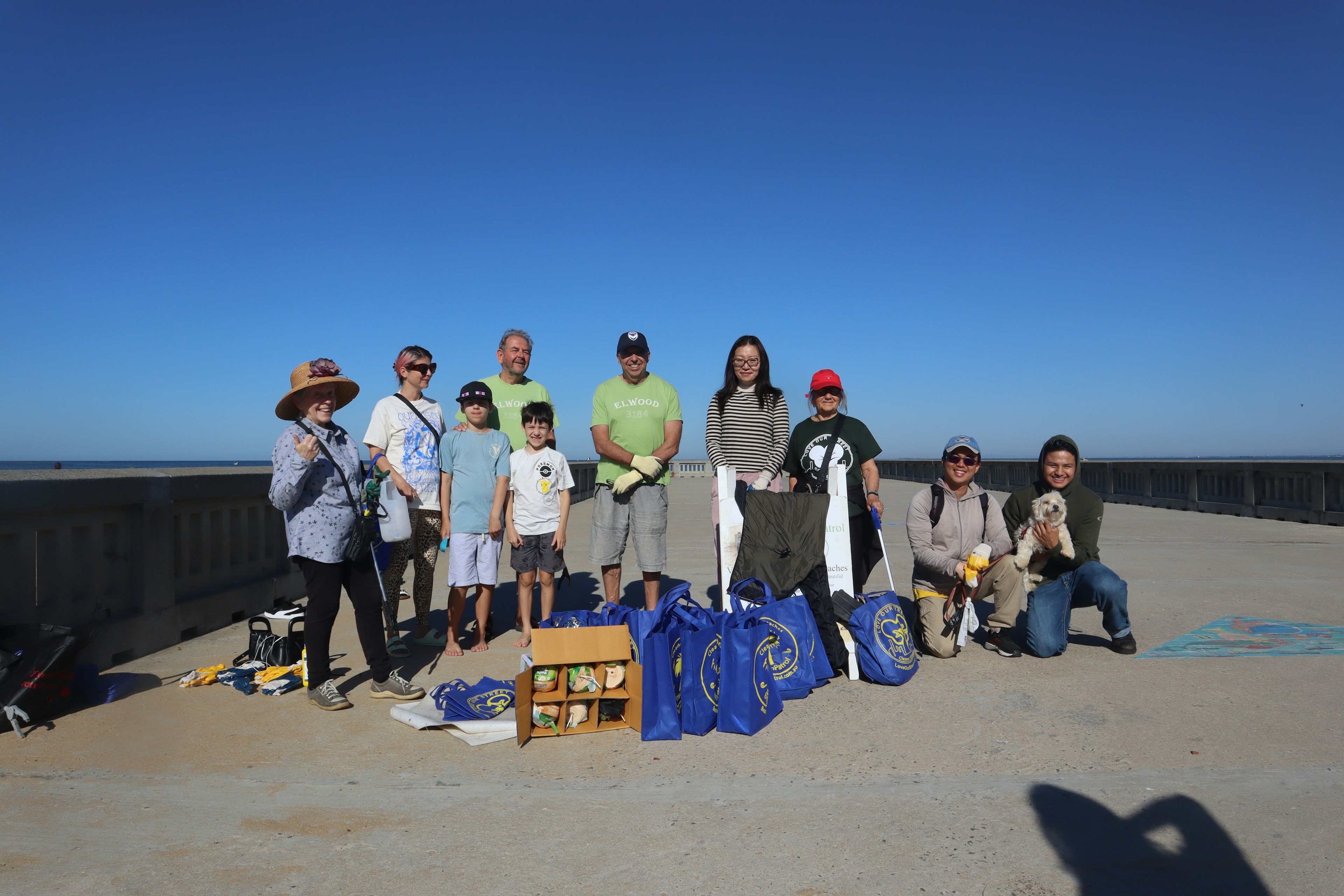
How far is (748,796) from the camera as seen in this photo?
126 inches

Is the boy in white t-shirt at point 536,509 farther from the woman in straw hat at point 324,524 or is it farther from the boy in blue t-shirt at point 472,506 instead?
the woman in straw hat at point 324,524

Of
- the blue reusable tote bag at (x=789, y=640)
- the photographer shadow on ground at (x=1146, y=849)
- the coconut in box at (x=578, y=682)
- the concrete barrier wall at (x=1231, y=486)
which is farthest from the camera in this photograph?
the concrete barrier wall at (x=1231, y=486)

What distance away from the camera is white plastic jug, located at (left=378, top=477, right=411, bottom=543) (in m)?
5.31

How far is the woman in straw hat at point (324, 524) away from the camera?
4355 millimetres

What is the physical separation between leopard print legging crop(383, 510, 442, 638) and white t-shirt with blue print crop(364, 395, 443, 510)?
0.11 meters

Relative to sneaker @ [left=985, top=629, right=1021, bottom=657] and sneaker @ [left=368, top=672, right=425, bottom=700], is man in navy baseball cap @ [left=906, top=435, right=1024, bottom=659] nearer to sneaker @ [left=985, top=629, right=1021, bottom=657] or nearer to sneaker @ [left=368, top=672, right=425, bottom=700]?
sneaker @ [left=985, top=629, right=1021, bottom=657]

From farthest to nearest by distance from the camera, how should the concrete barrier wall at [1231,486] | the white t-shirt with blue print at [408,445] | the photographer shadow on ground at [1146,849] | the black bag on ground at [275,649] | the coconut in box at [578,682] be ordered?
the concrete barrier wall at [1231,486]
the white t-shirt with blue print at [408,445]
the black bag on ground at [275,649]
the coconut in box at [578,682]
the photographer shadow on ground at [1146,849]

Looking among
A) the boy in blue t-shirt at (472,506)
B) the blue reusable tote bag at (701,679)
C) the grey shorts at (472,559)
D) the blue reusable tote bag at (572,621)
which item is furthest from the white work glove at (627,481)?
the blue reusable tote bag at (701,679)

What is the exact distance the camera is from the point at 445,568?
9703 mm

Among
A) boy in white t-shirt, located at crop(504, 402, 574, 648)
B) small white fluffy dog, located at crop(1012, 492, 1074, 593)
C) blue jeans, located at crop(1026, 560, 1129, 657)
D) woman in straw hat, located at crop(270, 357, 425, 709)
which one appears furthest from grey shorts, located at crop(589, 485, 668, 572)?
blue jeans, located at crop(1026, 560, 1129, 657)

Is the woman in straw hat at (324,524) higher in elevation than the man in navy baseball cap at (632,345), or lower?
lower

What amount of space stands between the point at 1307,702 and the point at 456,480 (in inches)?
208

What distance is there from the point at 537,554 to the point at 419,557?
92 centimetres

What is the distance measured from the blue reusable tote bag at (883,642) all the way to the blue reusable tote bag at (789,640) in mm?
357
